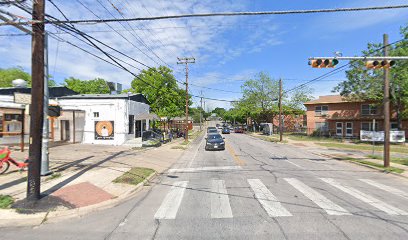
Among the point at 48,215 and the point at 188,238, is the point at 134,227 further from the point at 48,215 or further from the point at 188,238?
the point at 48,215

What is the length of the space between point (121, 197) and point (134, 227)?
246 centimetres

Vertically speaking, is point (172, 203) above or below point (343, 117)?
below

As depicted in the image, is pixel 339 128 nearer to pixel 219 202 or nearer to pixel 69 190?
pixel 219 202

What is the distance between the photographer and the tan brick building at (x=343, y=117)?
3350cm

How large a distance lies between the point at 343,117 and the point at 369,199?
107 feet

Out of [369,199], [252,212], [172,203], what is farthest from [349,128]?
[172,203]

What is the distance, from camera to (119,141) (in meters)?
22.2

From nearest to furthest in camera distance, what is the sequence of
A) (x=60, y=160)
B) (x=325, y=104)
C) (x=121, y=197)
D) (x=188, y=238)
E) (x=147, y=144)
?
(x=188, y=238) < (x=121, y=197) < (x=60, y=160) < (x=147, y=144) < (x=325, y=104)

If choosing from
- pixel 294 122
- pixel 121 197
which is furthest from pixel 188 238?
pixel 294 122

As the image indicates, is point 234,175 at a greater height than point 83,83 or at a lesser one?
lesser

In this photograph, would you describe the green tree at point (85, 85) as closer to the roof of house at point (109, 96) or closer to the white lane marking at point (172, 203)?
the roof of house at point (109, 96)

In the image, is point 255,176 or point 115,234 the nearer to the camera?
point 115,234

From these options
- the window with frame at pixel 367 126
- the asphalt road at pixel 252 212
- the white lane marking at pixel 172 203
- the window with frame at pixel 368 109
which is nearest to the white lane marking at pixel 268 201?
the asphalt road at pixel 252 212

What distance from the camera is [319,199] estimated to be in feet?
24.2
